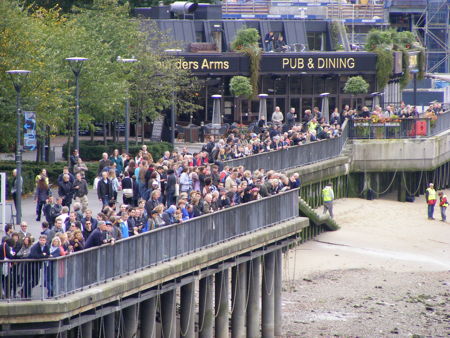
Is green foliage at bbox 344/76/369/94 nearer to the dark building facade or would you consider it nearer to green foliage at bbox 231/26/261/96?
the dark building facade

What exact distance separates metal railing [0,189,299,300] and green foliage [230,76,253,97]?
27.6m

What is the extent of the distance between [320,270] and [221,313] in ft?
34.0

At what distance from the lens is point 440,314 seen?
38.8 metres

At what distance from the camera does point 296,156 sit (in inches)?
1918

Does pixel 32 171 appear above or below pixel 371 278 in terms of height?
above

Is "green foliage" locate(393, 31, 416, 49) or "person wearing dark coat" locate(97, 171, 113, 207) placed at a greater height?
"green foliage" locate(393, 31, 416, 49)

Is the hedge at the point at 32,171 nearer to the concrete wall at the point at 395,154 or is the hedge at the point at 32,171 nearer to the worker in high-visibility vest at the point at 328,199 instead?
the worker in high-visibility vest at the point at 328,199

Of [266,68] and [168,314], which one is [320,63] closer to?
[266,68]

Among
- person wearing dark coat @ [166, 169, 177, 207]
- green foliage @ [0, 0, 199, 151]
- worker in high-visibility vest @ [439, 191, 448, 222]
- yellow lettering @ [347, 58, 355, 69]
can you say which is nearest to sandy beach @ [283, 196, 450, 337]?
A: worker in high-visibility vest @ [439, 191, 448, 222]

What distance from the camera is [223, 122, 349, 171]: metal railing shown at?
145ft

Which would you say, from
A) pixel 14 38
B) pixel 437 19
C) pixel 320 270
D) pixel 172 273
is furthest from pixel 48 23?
pixel 437 19

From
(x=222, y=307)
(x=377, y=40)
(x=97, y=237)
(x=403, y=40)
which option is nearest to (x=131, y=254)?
(x=97, y=237)

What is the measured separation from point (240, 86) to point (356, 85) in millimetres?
5900

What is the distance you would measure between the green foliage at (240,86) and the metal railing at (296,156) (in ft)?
27.7
